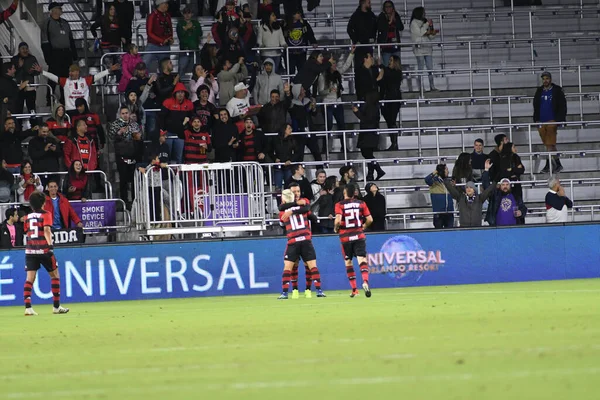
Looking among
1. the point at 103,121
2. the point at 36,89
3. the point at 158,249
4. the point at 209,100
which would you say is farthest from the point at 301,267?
the point at 36,89

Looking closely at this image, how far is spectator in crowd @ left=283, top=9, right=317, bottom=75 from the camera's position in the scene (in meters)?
29.7

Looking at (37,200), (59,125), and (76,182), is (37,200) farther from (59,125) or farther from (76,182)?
(59,125)

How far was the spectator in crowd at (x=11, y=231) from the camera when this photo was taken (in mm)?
24297

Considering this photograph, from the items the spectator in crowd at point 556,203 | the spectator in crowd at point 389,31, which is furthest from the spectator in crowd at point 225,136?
the spectator in crowd at point 556,203

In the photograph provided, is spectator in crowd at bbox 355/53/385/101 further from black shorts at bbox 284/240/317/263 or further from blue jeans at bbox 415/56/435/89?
black shorts at bbox 284/240/317/263

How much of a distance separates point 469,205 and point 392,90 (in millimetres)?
4979

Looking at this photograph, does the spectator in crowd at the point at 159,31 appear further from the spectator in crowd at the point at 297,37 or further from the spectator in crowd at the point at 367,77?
the spectator in crowd at the point at 367,77

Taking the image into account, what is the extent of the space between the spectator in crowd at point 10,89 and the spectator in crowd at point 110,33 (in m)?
2.57

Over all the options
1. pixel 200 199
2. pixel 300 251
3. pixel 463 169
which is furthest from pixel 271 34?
pixel 300 251

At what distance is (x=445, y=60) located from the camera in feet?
107

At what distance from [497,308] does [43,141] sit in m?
→ 13.2

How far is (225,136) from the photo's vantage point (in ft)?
85.9

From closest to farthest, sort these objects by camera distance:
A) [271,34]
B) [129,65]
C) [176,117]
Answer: [176,117] → [129,65] → [271,34]

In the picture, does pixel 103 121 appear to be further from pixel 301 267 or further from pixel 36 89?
pixel 301 267
